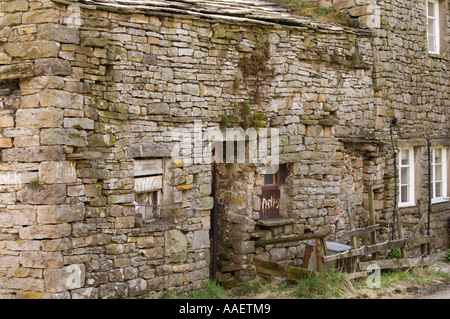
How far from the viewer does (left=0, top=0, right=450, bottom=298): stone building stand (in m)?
6.86

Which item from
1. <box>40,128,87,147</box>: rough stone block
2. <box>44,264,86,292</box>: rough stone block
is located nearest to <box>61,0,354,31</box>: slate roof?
<box>40,128,87,147</box>: rough stone block

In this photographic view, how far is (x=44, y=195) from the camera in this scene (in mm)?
6770

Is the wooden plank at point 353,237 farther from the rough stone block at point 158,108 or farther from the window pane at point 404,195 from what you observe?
the rough stone block at point 158,108

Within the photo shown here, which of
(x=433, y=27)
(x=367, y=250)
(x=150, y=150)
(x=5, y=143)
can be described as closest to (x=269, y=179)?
(x=367, y=250)

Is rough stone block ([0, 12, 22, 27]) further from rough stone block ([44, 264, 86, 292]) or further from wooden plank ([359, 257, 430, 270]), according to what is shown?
wooden plank ([359, 257, 430, 270])

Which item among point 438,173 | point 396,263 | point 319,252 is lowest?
point 396,263

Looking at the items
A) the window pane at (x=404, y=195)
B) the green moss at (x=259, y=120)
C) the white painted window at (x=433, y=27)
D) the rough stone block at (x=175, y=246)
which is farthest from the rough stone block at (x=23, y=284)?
the white painted window at (x=433, y=27)

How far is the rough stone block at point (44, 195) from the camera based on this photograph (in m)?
6.77

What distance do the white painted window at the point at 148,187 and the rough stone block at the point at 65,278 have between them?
1.19m

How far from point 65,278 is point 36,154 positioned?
1.55m

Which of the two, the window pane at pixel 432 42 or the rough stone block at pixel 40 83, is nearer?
the rough stone block at pixel 40 83

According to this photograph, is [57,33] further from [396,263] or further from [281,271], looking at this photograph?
[396,263]

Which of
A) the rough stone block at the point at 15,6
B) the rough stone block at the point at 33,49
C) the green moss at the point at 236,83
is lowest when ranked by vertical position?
the green moss at the point at 236,83
